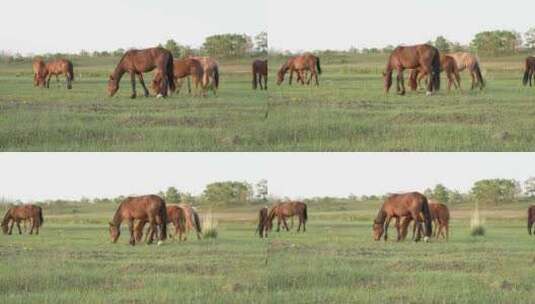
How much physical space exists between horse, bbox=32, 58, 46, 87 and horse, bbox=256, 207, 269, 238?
15.2 ft

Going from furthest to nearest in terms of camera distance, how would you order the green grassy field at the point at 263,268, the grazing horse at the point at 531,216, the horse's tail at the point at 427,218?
the grazing horse at the point at 531,216, the horse's tail at the point at 427,218, the green grassy field at the point at 263,268

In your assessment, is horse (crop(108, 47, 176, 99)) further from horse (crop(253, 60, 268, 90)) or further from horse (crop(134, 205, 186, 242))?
horse (crop(134, 205, 186, 242))

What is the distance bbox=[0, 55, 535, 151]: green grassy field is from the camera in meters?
17.6

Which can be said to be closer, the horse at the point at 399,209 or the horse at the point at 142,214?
the horse at the point at 142,214

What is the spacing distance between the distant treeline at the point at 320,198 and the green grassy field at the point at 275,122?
1.19m

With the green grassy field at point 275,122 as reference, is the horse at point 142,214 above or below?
below

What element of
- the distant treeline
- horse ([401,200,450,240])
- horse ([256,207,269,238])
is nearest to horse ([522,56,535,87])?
the distant treeline

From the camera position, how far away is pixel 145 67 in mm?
20109

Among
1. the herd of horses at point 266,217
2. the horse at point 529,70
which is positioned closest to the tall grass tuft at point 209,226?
the herd of horses at point 266,217

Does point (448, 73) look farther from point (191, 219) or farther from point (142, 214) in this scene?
point (142, 214)

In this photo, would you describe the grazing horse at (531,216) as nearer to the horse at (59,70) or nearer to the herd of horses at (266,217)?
the herd of horses at (266,217)

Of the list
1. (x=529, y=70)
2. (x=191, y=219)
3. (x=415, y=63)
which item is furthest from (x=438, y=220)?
(x=191, y=219)

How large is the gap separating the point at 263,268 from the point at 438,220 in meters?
3.66

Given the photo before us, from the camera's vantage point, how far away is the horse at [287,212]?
19.4 m
